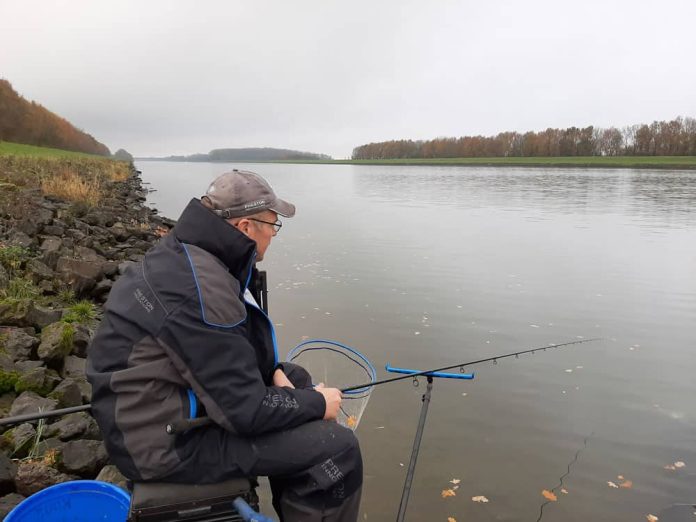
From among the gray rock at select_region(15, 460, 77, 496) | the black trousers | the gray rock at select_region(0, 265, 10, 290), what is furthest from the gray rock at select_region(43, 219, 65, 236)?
the black trousers

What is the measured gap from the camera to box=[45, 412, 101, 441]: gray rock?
376 centimetres

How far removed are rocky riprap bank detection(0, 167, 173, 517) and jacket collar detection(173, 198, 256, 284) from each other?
78.8 inches

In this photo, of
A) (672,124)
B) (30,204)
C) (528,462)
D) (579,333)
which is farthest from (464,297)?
(672,124)

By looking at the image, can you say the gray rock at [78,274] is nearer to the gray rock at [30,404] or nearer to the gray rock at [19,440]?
the gray rock at [30,404]

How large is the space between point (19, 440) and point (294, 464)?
2467mm

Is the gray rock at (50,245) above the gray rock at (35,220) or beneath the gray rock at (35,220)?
beneath

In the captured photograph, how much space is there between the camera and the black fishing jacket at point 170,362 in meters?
2.00

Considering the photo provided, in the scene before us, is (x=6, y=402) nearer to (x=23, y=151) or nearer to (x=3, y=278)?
(x=3, y=278)

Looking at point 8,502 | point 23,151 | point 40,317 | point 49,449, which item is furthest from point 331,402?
point 23,151

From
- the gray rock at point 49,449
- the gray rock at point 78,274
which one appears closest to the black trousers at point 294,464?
the gray rock at point 49,449

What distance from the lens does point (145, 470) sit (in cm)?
209

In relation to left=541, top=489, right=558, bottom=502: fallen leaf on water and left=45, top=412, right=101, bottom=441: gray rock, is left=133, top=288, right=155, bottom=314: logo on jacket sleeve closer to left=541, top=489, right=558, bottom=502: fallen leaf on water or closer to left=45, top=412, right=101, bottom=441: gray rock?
left=45, top=412, right=101, bottom=441: gray rock

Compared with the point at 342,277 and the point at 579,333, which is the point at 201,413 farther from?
the point at 342,277

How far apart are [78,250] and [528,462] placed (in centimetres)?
841
